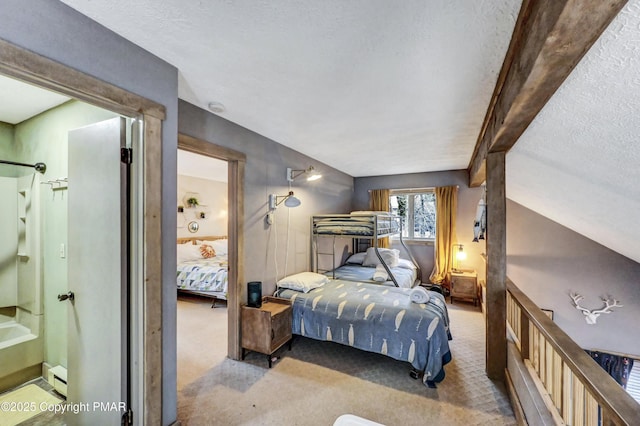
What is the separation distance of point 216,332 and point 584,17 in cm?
393

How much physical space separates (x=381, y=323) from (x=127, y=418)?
196 cm

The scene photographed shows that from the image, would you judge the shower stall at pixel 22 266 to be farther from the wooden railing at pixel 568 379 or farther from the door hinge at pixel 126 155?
the wooden railing at pixel 568 379

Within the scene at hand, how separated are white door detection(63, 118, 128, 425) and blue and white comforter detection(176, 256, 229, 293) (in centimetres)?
238

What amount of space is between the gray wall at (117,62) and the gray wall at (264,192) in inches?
20.5

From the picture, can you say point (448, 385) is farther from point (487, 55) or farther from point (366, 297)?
point (487, 55)

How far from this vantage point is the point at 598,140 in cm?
138

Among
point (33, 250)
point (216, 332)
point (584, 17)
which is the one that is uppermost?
point (584, 17)

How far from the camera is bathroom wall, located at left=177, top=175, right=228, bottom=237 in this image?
5.61 metres

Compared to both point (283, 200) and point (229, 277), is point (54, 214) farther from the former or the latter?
point (283, 200)

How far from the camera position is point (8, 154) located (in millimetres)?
2416

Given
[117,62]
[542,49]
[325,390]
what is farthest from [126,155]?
[325,390]

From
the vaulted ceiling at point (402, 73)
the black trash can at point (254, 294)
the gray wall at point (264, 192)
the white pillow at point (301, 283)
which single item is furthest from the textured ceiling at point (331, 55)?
the white pillow at point (301, 283)

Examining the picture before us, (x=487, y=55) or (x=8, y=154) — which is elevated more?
(x=487, y=55)

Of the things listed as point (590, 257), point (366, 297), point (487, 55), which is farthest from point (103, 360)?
point (590, 257)
